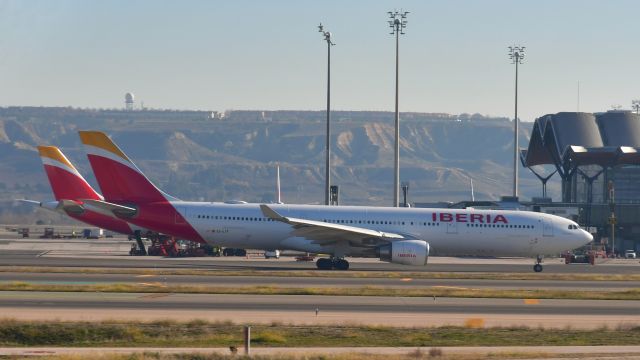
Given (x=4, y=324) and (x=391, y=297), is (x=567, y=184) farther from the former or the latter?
(x=4, y=324)

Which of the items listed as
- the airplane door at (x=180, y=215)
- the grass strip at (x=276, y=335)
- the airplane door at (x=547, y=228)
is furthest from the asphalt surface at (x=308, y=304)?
the airplane door at (x=547, y=228)

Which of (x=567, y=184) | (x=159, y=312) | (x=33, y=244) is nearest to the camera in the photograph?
(x=159, y=312)

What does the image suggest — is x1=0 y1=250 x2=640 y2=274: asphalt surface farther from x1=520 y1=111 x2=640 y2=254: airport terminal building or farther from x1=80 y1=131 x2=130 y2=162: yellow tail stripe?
x1=520 y1=111 x2=640 y2=254: airport terminal building

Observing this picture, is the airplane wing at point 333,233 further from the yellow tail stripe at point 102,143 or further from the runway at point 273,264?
the yellow tail stripe at point 102,143

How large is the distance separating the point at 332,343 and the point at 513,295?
1708cm

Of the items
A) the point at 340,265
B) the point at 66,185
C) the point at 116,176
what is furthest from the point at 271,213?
the point at 66,185

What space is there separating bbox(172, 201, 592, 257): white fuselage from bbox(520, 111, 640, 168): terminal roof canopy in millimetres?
55049

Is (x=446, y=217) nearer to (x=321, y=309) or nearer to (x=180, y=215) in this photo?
(x=180, y=215)

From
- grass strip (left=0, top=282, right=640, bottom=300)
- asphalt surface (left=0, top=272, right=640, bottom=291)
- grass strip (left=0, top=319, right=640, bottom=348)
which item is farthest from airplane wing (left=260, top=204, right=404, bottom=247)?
grass strip (left=0, top=319, right=640, bottom=348)

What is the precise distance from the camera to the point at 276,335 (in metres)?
31.6

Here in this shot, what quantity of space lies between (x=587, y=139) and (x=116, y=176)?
71723mm

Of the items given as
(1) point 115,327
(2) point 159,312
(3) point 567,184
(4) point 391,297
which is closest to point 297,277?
(4) point 391,297

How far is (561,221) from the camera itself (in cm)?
6719

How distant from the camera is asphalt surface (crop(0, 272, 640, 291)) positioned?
49.5 m
